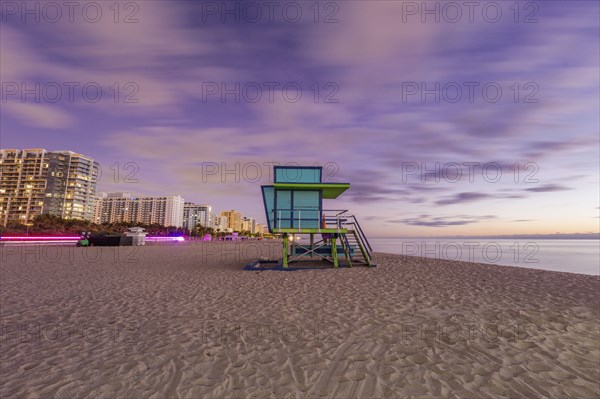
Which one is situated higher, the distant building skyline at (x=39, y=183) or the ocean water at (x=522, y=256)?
the distant building skyline at (x=39, y=183)

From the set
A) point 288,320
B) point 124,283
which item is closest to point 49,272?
point 124,283

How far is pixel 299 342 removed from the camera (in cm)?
664

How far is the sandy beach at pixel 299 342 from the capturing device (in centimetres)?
491

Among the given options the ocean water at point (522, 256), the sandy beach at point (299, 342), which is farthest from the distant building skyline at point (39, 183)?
the sandy beach at point (299, 342)

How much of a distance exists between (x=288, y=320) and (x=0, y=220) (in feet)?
721

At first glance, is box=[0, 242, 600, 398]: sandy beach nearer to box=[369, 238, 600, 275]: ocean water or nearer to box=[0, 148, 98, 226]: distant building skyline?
box=[369, 238, 600, 275]: ocean water

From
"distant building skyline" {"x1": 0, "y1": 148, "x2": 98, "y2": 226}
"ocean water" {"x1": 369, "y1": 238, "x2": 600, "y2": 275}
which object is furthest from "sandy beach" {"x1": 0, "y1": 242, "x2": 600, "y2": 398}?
"distant building skyline" {"x1": 0, "y1": 148, "x2": 98, "y2": 226}

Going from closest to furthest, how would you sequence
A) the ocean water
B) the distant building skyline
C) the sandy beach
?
the sandy beach → the ocean water → the distant building skyline

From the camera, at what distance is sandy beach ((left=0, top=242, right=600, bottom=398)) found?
4.91 meters

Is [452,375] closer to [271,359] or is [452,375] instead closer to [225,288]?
[271,359]

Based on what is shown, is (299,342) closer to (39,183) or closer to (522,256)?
(522,256)

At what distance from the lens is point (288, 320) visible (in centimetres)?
812

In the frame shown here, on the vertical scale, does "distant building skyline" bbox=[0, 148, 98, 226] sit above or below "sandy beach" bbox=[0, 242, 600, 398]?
above

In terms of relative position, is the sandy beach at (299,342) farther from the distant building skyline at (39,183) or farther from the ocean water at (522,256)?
the distant building skyline at (39,183)
